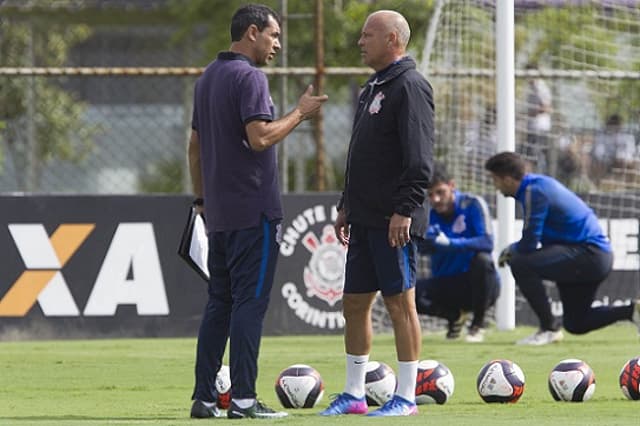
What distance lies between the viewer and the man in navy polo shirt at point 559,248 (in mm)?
12492

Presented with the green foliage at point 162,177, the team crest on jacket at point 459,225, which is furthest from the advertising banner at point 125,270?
the green foliage at point 162,177

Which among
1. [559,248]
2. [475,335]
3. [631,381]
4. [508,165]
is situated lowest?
[475,335]

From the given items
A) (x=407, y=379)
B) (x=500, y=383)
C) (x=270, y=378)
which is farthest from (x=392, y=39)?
(x=270, y=378)

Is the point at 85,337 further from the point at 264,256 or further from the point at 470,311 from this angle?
the point at 264,256

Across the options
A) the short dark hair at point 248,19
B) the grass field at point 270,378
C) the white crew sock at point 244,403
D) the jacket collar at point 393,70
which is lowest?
the grass field at point 270,378

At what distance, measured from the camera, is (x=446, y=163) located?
1521cm

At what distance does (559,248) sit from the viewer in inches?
504

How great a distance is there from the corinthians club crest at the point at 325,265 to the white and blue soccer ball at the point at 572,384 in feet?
17.2

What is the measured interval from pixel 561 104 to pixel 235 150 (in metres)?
11.0

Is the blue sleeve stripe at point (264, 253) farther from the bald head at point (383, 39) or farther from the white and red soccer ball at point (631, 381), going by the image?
the white and red soccer ball at point (631, 381)

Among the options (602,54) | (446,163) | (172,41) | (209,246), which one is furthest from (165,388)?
(172,41)

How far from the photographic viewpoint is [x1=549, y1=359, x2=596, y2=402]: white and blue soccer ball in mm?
8945

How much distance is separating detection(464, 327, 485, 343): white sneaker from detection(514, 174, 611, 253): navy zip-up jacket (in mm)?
1010

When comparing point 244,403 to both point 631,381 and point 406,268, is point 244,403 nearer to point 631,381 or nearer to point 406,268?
point 406,268
